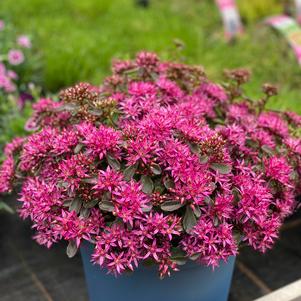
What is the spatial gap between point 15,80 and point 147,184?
2179mm

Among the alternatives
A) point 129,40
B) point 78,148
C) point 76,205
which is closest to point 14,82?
point 129,40

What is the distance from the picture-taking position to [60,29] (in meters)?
4.59

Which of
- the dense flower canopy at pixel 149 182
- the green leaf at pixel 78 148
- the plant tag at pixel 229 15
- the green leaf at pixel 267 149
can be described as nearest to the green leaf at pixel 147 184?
the dense flower canopy at pixel 149 182

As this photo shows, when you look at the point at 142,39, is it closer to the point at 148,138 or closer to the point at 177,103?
the point at 177,103

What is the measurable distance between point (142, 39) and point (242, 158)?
2.37m

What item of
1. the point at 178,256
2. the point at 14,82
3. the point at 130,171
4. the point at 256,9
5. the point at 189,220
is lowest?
the point at 256,9

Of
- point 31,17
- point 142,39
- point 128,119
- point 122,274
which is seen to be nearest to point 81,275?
point 122,274

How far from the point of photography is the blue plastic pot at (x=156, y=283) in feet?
6.23

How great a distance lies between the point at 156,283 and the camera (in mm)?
1910

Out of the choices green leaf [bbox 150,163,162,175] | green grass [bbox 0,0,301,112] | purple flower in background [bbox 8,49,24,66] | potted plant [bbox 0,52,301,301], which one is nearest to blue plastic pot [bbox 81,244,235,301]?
potted plant [bbox 0,52,301,301]

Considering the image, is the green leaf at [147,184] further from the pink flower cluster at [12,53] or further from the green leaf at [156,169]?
the pink flower cluster at [12,53]

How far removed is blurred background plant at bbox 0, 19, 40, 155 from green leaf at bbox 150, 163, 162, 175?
4.21ft

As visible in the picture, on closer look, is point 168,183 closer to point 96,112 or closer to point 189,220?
point 189,220

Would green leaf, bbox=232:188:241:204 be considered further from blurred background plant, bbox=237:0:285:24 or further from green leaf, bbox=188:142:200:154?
blurred background plant, bbox=237:0:285:24
